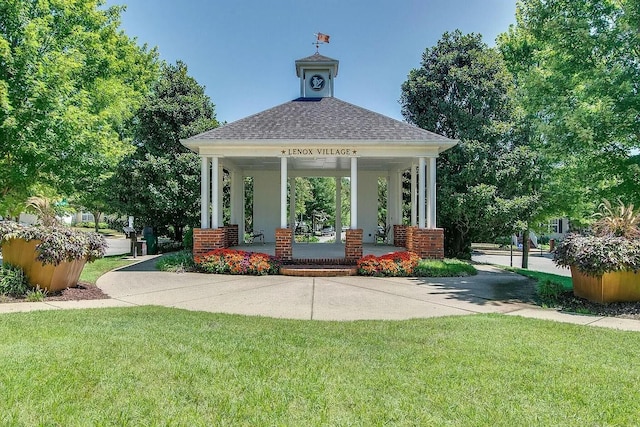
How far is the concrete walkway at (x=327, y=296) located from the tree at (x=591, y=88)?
3737 millimetres

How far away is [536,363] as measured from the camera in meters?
3.70

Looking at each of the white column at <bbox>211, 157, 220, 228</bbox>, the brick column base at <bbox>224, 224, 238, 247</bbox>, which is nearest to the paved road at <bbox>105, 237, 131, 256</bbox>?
the brick column base at <bbox>224, 224, 238, 247</bbox>

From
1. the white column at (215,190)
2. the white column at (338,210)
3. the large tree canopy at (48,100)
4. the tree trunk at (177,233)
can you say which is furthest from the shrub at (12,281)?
the tree trunk at (177,233)

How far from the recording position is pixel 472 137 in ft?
50.4

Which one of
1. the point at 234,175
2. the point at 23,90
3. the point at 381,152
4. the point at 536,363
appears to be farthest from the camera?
the point at 234,175

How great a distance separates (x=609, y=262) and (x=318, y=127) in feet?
26.4

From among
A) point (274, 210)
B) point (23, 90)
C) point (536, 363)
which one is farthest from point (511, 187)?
point (23, 90)

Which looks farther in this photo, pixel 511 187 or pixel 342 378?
pixel 511 187

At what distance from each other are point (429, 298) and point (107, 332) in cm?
527

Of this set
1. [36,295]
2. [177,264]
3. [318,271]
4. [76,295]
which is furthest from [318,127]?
[36,295]

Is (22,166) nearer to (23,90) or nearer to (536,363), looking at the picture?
(23,90)

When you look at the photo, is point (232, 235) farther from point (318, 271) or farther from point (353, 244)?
point (353, 244)

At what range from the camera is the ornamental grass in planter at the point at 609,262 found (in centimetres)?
636

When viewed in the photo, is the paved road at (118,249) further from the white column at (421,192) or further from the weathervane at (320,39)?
the white column at (421,192)
